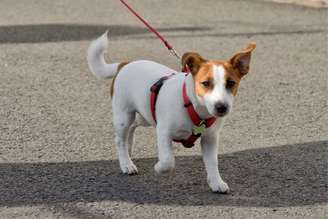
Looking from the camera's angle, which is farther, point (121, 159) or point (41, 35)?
point (41, 35)

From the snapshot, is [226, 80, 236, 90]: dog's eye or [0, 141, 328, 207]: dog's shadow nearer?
[226, 80, 236, 90]: dog's eye

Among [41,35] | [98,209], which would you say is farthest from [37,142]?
[41,35]

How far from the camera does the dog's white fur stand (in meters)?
4.89

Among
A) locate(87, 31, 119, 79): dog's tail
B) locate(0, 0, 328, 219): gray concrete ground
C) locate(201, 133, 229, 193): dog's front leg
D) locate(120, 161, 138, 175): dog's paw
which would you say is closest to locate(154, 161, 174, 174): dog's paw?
locate(0, 0, 328, 219): gray concrete ground

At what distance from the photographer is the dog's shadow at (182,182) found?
5.05m

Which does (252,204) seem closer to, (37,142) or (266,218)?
(266,218)

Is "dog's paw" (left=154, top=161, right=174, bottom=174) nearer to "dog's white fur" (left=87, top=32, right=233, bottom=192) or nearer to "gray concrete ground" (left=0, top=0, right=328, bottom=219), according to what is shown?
"dog's white fur" (left=87, top=32, right=233, bottom=192)

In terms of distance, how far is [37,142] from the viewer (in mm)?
6285

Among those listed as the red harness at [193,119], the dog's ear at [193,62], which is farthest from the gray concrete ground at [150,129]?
the dog's ear at [193,62]

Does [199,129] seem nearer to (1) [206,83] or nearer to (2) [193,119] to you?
(2) [193,119]

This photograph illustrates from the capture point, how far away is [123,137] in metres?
5.59

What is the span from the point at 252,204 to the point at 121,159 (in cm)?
107

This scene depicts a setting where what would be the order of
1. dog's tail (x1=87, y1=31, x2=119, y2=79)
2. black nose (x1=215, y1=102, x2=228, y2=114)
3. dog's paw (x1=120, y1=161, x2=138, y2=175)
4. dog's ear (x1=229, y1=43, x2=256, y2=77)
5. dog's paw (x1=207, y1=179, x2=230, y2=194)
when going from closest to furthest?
1. black nose (x1=215, y1=102, x2=228, y2=114)
2. dog's ear (x1=229, y1=43, x2=256, y2=77)
3. dog's paw (x1=207, y1=179, x2=230, y2=194)
4. dog's paw (x1=120, y1=161, x2=138, y2=175)
5. dog's tail (x1=87, y1=31, x2=119, y2=79)

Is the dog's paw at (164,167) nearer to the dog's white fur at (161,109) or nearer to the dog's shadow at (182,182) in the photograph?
the dog's white fur at (161,109)
